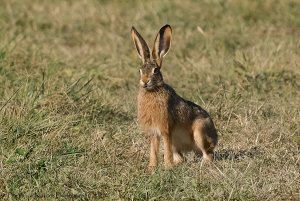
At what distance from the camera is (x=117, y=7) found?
34.1 feet

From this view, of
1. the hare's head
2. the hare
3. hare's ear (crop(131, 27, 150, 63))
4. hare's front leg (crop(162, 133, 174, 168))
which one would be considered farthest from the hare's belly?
hare's ear (crop(131, 27, 150, 63))

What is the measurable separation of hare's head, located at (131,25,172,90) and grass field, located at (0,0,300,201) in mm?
484

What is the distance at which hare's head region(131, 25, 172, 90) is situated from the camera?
17.7ft

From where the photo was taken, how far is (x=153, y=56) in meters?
5.64

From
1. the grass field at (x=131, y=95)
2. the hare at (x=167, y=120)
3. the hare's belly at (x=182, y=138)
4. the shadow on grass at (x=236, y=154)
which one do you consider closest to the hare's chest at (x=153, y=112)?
the hare at (x=167, y=120)

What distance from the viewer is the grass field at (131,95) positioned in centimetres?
471

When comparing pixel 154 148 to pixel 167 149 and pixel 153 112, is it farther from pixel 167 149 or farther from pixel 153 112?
pixel 153 112

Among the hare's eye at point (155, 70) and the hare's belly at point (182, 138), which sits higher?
the hare's eye at point (155, 70)

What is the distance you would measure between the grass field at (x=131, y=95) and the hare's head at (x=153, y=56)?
1.59ft

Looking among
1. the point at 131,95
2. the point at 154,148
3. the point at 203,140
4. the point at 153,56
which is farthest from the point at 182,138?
the point at 131,95

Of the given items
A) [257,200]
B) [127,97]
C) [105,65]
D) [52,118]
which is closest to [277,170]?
[257,200]

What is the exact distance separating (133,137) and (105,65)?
220 centimetres

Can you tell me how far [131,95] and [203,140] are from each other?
6.30ft

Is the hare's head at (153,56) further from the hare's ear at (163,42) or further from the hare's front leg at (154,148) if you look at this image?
the hare's front leg at (154,148)
